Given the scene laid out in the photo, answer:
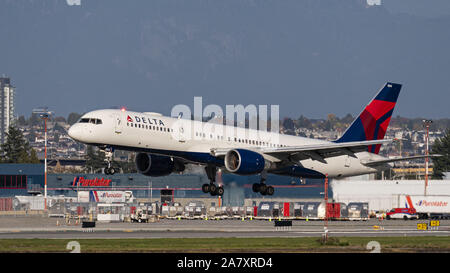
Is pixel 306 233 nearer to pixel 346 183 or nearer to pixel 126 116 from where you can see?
pixel 126 116

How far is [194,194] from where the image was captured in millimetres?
144500

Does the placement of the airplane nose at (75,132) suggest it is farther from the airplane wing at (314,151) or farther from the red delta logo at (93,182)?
the red delta logo at (93,182)

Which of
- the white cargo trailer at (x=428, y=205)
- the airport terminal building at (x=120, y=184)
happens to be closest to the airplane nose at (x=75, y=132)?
the white cargo trailer at (x=428, y=205)

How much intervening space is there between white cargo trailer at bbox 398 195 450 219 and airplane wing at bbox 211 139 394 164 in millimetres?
38871

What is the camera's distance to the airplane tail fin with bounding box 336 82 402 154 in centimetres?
8094

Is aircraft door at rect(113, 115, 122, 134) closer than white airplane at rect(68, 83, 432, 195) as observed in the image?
Yes

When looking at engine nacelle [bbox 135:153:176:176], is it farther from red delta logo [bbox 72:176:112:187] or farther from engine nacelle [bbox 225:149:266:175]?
red delta logo [bbox 72:176:112:187]

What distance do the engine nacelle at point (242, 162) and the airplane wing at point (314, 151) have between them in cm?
72

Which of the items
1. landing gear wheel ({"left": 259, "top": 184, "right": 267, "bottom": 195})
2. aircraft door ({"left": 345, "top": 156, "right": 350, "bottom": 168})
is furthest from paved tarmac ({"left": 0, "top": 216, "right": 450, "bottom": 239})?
aircraft door ({"left": 345, "top": 156, "right": 350, "bottom": 168})

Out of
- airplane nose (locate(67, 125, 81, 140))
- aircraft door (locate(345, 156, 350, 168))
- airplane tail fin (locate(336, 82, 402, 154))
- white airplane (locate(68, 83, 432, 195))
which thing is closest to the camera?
airplane nose (locate(67, 125, 81, 140))

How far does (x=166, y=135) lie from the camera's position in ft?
222

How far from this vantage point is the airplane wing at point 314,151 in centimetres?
7088
